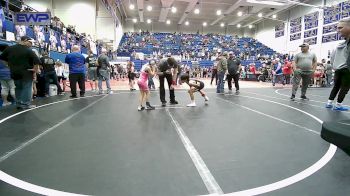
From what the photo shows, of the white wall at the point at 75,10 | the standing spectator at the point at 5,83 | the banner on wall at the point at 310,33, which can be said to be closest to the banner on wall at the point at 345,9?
the banner on wall at the point at 310,33

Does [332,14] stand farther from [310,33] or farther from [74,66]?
[74,66]

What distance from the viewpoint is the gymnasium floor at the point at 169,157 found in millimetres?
2354

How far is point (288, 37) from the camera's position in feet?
107

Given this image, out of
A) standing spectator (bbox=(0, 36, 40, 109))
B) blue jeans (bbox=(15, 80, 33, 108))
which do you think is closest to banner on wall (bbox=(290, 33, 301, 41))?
standing spectator (bbox=(0, 36, 40, 109))

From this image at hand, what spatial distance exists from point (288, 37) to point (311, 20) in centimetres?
540

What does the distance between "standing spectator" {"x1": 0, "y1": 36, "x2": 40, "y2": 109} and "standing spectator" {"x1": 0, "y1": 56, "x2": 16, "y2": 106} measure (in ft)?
1.65

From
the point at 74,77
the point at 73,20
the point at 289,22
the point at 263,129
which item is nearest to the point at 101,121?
the point at 263,129

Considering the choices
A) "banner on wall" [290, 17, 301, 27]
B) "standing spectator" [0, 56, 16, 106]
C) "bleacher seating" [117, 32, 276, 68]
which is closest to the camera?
"standing spectator" [0, 56, 16, 106]

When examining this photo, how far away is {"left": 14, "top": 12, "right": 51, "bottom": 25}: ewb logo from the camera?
873 cm

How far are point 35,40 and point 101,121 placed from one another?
6932mm

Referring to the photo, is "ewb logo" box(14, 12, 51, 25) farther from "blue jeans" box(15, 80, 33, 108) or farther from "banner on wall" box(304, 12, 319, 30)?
"banner on wall" box(304, 12, 319, 30)

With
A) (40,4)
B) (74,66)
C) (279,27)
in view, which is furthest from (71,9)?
(279,27)

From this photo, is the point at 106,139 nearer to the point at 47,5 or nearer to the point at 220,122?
the point at 220,122

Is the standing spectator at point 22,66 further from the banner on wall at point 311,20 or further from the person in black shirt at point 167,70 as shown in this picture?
the banner on wall at point 311,20
